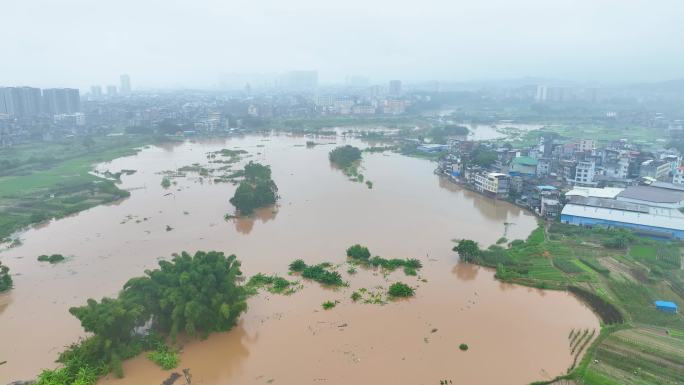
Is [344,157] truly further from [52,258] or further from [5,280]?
[5,280]

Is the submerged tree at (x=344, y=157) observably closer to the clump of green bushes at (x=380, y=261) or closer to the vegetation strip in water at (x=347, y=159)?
the vegetation strip in water at (x=347, y=159)

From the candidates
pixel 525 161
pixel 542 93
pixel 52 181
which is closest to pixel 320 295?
pixel 525 161

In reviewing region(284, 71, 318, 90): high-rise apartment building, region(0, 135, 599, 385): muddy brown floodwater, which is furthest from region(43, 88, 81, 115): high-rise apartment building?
region(284, 71, 318, 90): high-rise apartment building

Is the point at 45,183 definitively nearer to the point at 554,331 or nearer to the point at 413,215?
the point at 413,215

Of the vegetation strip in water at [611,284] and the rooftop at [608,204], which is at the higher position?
the rooftop at [608,204]

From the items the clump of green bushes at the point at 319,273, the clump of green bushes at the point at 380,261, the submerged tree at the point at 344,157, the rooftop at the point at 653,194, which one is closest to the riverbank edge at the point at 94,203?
the clump of green bushes at the point at 319,273

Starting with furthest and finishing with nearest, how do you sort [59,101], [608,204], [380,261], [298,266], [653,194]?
1. [59,101]
2. [653,194]
3. [608,204]
4. [380,261]
5. [298,266]

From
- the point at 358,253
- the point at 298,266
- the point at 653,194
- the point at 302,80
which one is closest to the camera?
the point at 298,266

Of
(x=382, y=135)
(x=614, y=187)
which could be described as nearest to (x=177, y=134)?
(x=382, y=135)
